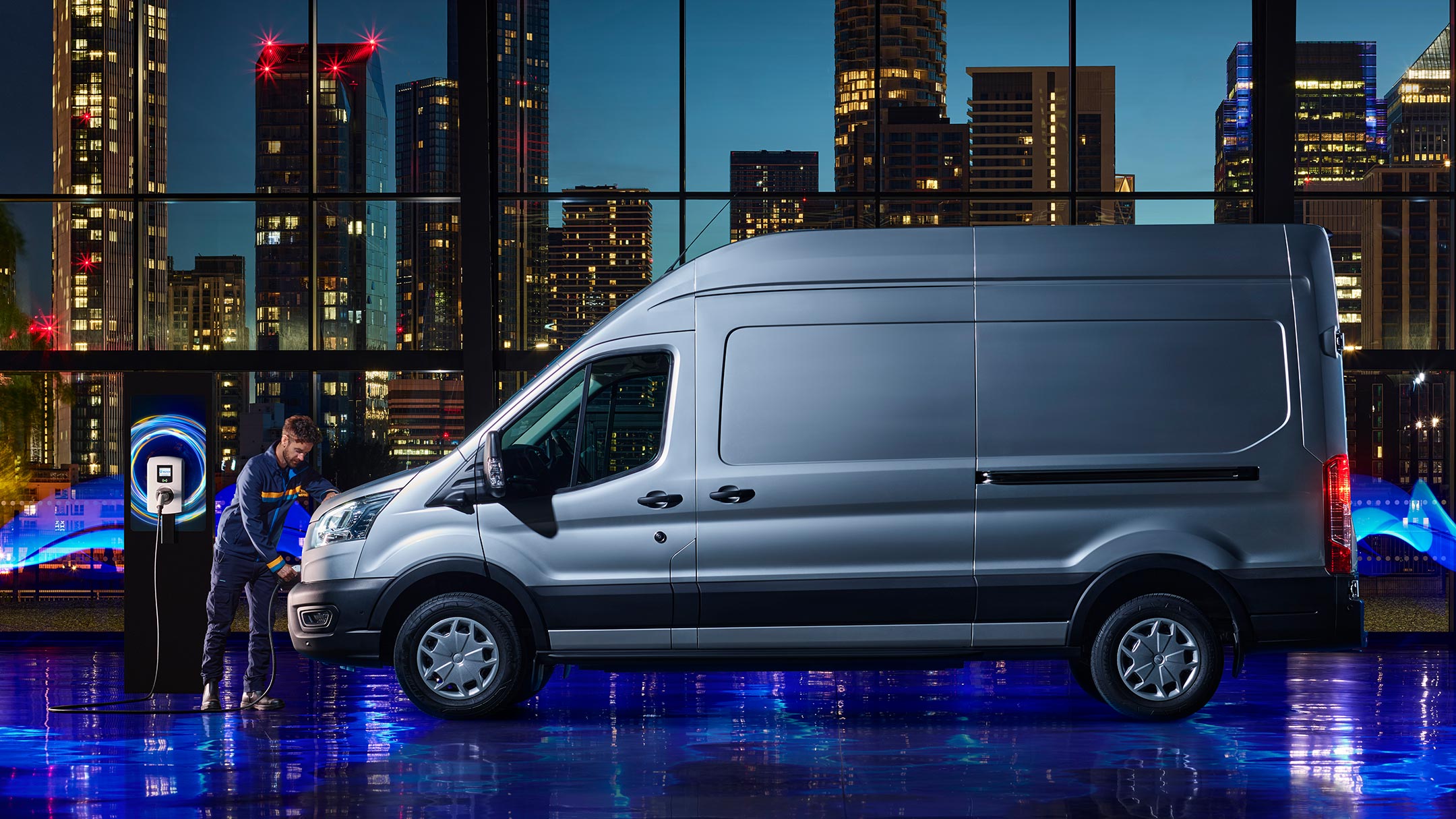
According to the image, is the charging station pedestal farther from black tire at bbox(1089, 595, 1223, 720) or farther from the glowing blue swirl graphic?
black tire at bbox(1089, 595, 1223, 720)

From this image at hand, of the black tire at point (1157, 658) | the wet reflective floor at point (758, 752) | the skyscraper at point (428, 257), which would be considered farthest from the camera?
the skyscraper at point (428, 257)

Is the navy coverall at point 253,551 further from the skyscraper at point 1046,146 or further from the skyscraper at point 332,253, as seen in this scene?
the skyscraper at point 1046,146

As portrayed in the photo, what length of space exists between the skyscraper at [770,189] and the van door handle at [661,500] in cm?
491

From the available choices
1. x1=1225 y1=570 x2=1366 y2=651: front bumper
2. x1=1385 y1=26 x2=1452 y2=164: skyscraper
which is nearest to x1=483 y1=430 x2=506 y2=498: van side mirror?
x1=1225 y1=570 x2=1366 y2=651: front bumper

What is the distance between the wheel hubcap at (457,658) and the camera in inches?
285

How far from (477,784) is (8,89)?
407 inches

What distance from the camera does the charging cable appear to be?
7.77m

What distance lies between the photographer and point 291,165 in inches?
466

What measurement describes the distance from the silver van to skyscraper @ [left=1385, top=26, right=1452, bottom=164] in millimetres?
5270

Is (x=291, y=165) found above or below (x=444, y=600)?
above

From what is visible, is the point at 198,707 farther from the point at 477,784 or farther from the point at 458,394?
the point at 458,394

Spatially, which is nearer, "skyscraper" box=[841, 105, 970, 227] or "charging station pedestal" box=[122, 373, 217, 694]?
"charging station pedestal" box=[122, 373, 217, 694]

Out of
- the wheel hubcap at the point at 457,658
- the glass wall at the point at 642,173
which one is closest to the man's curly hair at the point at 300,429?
the wheel hubcap at the point at 457,658

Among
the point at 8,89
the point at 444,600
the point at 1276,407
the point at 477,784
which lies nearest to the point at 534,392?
the point at 444,600
